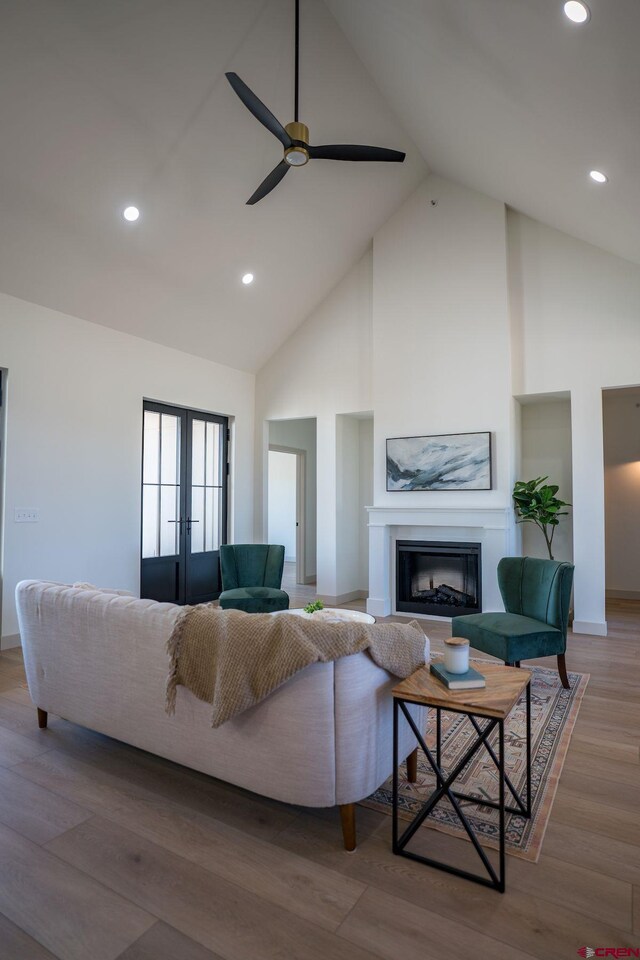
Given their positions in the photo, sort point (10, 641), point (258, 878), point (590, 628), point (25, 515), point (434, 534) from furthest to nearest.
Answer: point (434, 534) < point (590, 628) < point (25, 515) < point (10, 641) < point (258, 878)

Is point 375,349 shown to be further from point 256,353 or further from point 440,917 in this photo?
point 440,917

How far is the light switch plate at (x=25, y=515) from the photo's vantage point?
181 inches

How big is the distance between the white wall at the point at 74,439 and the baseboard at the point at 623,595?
576cm

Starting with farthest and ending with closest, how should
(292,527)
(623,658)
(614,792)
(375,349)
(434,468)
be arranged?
(292,527), (375,349), (434,468), (623,658), (614,792)

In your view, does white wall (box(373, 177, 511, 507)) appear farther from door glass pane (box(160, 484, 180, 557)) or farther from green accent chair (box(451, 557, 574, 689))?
door glass pane (box(160, 484, 180, 557))

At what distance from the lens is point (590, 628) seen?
5.05 metres

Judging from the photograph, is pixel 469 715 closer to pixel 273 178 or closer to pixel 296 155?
pixel 296 155

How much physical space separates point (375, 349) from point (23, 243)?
11.7 feet

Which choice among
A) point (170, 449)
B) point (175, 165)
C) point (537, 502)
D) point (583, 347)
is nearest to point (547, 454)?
point (537, 502)

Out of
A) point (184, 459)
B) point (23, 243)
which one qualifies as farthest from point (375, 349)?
point (23, 243)

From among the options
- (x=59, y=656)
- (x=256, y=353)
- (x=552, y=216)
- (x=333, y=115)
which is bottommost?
(x=59, y=656)

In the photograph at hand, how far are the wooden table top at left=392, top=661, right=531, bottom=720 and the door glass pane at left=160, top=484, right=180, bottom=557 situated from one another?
450 centimetres

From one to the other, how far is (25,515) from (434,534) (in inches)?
156

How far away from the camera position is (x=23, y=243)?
4.30 meters
